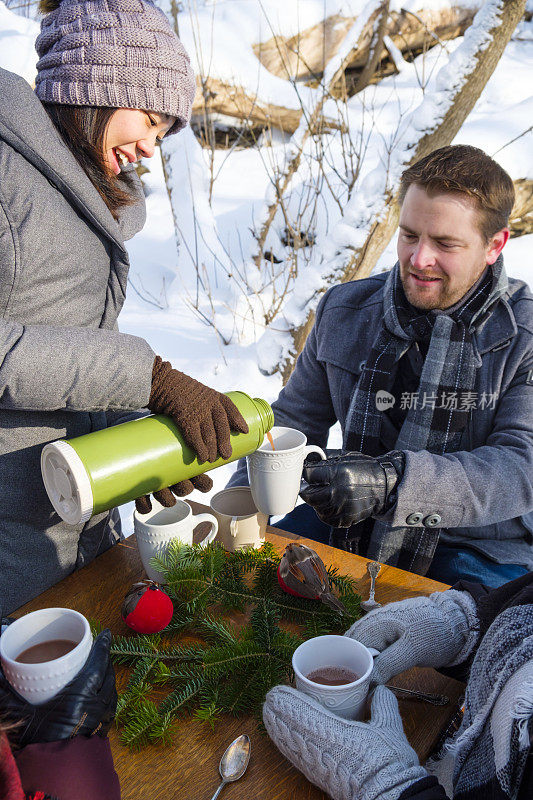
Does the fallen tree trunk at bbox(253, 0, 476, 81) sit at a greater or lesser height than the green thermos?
greater

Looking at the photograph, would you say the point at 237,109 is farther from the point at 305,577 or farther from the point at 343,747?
the point at 343,747

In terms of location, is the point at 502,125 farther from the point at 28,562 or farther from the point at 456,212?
the point at 28,562

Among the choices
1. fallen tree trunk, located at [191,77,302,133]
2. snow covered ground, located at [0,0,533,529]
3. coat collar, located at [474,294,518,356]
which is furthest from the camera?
fallen tree trunk, located at [191,77,302,133]

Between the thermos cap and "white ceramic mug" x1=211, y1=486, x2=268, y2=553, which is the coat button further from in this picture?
the thermos cap

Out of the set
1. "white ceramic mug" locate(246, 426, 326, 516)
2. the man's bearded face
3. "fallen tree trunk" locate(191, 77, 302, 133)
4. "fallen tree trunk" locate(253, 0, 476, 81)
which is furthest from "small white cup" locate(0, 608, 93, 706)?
"fallen tree trunk" locate(253, 0, 476, 81)

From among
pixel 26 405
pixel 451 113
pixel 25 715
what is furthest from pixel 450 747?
pixel 451 113

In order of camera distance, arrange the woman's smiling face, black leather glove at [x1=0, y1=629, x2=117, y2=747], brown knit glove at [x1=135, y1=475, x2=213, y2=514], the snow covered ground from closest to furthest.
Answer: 1. black leather glove at [x1=0, y1=629, x2=117, y2=747]
2. brown knit glove at [x1=135, y1=475, x2=213, y2=514]
3. the woman's smiling face
4. the snow covered ground

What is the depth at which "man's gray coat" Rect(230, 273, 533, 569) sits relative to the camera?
1632 mm

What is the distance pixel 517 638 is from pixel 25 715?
72 centimetres

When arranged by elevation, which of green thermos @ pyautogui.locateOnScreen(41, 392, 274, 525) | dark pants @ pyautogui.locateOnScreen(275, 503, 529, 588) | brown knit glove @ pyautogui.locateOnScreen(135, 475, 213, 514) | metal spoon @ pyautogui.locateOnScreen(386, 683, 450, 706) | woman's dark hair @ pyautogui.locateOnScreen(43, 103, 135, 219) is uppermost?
woman's dark hair @ pyautogui.locateOnScreen(43, 103, 135, 219)

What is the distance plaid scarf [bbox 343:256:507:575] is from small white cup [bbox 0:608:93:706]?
117cm

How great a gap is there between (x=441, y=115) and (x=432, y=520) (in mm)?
2780

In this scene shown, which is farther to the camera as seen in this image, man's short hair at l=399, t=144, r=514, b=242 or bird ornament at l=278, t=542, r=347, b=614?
man's short hair at l=399, t=144, r=514, b=242

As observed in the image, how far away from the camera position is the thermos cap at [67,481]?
1.02 m
